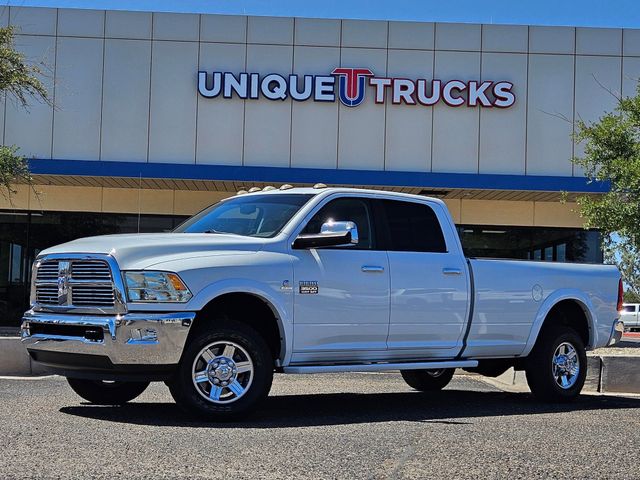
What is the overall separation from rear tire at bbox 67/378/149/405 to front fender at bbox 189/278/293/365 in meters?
1.46

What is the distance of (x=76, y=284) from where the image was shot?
22.7 ft

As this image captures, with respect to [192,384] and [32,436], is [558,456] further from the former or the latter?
[32,436]

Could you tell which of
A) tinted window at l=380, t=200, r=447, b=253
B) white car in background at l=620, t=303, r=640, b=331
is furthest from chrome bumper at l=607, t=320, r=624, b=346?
white car in background at l=620, t=303, r=640, b=331

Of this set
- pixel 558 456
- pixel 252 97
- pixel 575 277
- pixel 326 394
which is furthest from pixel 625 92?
pixel 558 456

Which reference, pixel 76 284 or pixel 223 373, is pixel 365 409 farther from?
pixel 76 284

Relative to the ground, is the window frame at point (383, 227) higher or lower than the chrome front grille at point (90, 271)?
higher

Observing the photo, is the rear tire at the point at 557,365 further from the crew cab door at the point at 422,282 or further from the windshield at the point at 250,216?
the windshield at the point at 250,216

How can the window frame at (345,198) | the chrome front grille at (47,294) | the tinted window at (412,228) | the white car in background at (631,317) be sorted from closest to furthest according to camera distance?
the chrome front grille at (47,294) < the window frame at (345,198) < the tinted window at (412,228) < the white car in background at (631,317)

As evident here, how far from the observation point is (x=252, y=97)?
843 inches

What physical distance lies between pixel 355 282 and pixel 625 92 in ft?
54.5

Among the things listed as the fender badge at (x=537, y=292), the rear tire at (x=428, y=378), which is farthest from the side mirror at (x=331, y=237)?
the rear tire at (x=428, y=378)

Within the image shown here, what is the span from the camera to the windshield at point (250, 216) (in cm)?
770

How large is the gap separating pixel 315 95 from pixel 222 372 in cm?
1532

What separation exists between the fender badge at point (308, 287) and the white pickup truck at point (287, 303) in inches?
0.5
